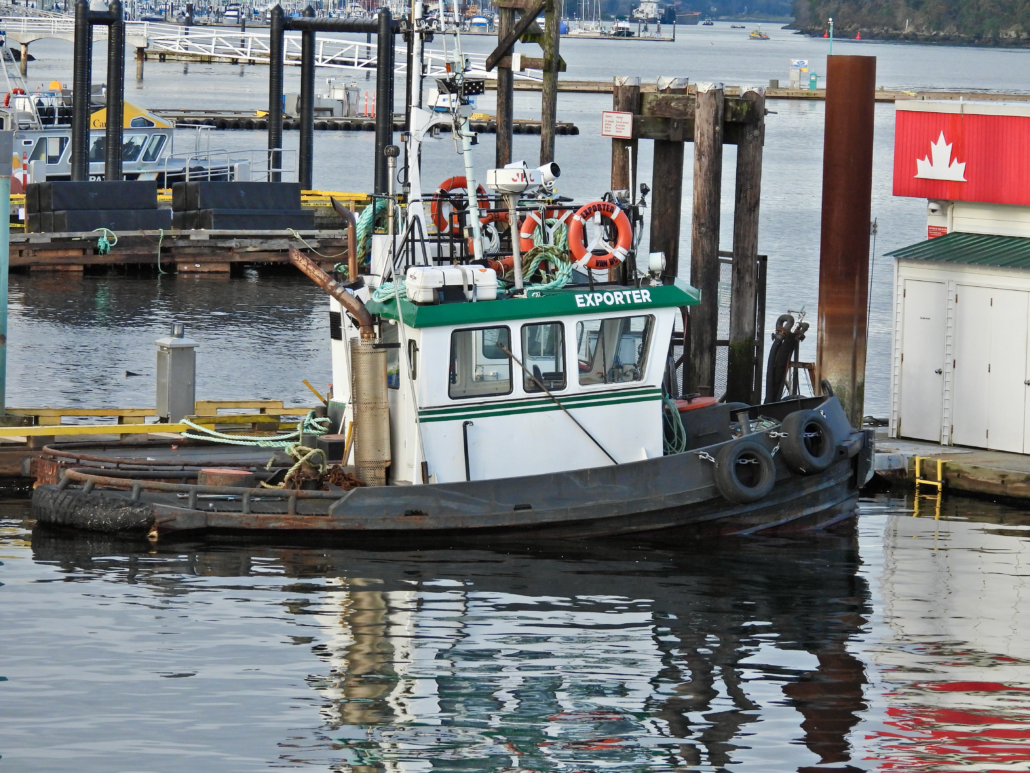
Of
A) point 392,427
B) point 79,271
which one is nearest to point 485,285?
point 392,427

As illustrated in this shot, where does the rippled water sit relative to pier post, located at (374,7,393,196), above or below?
below

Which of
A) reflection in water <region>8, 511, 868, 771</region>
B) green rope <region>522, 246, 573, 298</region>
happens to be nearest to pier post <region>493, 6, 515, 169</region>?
green rope <region>522, 246, 573, 298</region>

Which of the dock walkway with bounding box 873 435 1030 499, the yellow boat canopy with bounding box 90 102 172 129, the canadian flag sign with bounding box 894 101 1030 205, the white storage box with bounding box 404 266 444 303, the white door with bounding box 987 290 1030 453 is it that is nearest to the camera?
the white storage box with bounding box 404 266 444 303

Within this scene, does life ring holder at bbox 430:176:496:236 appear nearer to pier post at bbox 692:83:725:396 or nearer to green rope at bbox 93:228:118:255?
pier post at bbox 692:83:725:396

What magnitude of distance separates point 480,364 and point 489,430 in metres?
0.53

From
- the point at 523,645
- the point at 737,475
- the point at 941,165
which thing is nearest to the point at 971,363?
the point at 941,165

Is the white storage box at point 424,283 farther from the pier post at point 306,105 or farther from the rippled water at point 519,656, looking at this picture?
the pier post at point 306,105

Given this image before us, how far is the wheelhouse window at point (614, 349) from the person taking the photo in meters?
12.9

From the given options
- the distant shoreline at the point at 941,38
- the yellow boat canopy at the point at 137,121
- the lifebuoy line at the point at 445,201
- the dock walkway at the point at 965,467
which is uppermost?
the distant shoreline at the point at 941,38

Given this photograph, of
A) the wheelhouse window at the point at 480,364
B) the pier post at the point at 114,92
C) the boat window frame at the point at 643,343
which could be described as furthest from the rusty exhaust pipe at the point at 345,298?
the pier post at the point at 114,92

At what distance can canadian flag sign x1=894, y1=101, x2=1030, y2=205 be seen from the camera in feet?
48.9

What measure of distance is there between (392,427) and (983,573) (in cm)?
487

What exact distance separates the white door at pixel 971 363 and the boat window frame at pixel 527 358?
4.49m

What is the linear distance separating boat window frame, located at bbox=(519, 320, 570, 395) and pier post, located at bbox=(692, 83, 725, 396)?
2883 millimetres
